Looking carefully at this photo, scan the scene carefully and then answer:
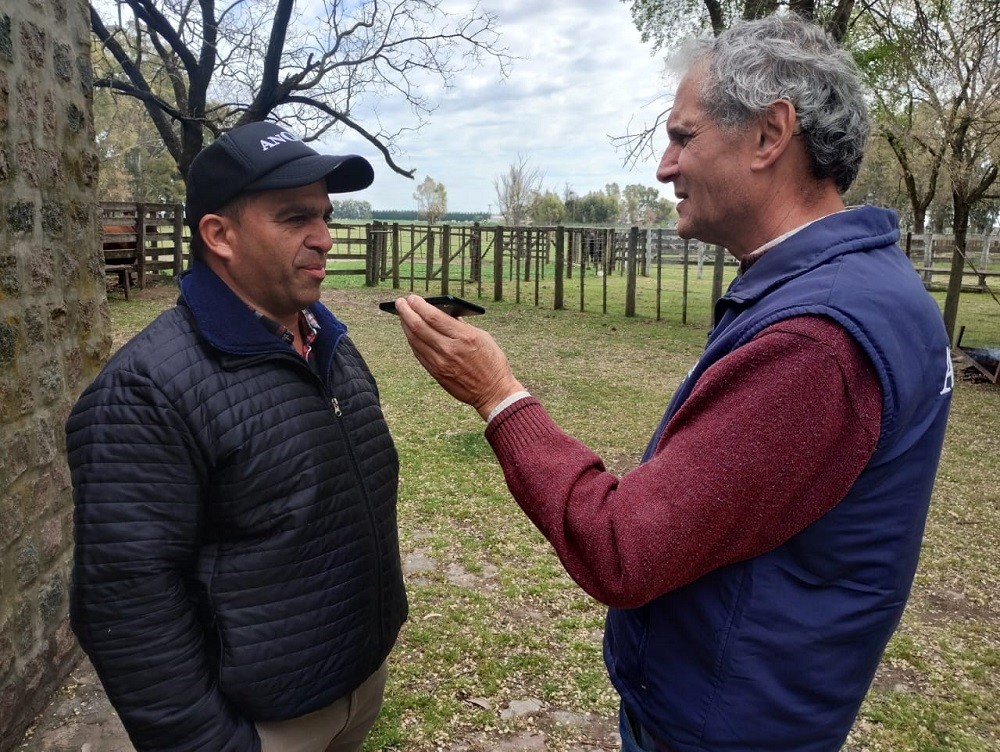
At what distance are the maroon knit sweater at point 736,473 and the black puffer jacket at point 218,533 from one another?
76 cm

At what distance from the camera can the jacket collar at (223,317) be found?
1.68 meters

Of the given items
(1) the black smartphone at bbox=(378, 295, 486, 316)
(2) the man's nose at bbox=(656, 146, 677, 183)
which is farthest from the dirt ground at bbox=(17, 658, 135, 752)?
(2) the man's nose at bbox=(656, 146, 677, 183)

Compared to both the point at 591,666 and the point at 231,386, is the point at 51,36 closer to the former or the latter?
the point at 231,386

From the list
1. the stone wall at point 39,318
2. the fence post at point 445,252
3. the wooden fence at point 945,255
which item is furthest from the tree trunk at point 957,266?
the stone wall at point 39,318

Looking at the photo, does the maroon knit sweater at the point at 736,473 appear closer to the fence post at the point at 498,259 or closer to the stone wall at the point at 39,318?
the stone wall at the point at 39,318

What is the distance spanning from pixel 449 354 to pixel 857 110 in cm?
91

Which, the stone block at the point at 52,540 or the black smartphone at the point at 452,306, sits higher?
the black smartphone at the point at 452,306

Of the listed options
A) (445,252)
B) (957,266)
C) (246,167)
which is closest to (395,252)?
(445,252)

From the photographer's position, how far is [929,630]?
3963 mm

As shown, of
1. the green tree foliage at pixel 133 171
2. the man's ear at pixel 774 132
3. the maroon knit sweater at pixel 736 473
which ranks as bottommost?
the maroon knit sweater at pixel 736 473

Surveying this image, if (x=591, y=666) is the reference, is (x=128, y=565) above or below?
above

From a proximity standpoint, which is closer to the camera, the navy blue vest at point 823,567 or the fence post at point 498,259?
the navy blue vest at point 823,567

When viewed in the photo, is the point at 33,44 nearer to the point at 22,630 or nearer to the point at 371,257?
the point at 22,630

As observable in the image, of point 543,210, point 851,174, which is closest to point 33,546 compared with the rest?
point 851,174
